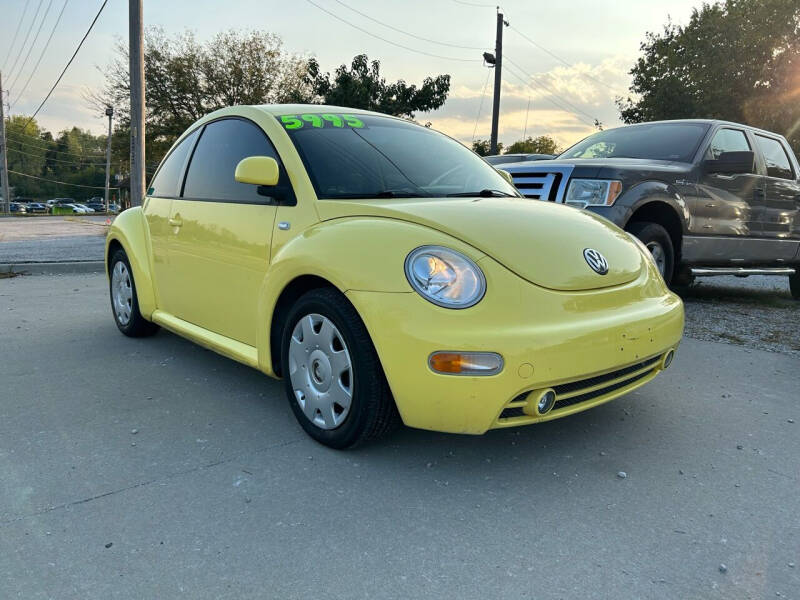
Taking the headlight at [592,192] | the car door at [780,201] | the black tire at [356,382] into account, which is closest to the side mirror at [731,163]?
the car door at [780,201]

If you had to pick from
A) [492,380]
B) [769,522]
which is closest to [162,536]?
[492,380]

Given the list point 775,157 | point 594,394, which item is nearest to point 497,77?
point 775,157

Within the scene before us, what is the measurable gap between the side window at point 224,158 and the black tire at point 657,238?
3538mm

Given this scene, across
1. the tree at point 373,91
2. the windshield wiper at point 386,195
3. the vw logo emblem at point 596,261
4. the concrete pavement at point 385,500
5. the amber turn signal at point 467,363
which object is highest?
the tree at point 373,91

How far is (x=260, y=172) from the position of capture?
117 inches

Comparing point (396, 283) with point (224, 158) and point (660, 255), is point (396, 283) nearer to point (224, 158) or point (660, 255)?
point (224, 158)

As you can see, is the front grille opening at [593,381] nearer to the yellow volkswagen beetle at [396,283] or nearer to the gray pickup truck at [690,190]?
the yellow volkswagen beetle at [396,283]

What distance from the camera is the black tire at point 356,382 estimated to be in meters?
2.46

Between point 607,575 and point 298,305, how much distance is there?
5.34 ft

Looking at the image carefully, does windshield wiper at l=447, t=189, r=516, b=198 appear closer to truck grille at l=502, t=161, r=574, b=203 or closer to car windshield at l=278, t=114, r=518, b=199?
car windshield at l=278, t=114, r=518, b=199

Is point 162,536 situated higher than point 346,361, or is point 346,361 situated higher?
point 346,361

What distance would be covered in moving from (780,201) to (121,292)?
6688 mm

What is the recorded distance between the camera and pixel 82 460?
104 inches

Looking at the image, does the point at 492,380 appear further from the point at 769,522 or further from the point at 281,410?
the point at 281,410
